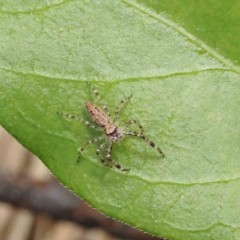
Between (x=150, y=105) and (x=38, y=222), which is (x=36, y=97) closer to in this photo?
(x=150, y=105)

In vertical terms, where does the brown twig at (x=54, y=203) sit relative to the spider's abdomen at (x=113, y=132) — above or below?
below

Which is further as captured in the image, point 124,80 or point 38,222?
point 38,222

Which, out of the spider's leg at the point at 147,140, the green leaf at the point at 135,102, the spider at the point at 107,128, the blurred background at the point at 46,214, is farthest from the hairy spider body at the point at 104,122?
the blurred background at the point at 46,214

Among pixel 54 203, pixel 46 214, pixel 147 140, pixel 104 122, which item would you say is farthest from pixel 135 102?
pixel 46 214

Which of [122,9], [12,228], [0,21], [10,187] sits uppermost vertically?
[122,9]

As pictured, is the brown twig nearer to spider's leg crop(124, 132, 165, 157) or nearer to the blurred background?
the blurred background

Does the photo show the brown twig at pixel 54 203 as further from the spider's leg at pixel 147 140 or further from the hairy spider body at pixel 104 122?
the spider's leg at pixel 147 140

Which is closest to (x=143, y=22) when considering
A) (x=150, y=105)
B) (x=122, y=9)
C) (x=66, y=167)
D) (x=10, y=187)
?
(x=122, y=9)
